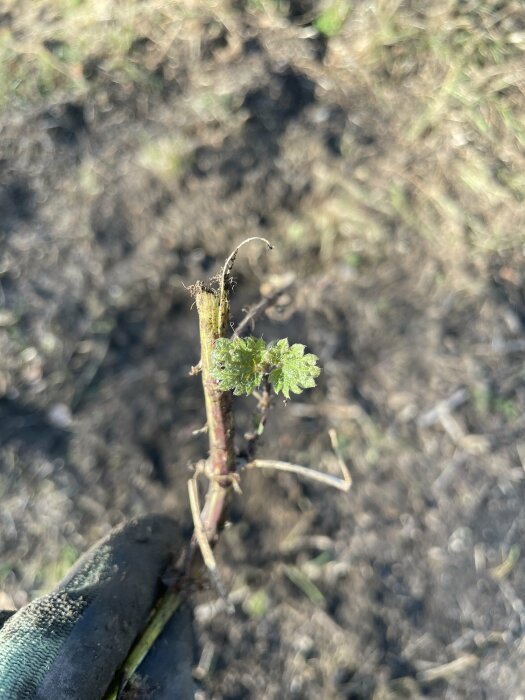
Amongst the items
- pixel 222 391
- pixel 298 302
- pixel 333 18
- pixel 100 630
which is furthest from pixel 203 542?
pixel 333 18

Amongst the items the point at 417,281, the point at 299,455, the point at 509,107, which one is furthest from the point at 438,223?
the point at 299,455

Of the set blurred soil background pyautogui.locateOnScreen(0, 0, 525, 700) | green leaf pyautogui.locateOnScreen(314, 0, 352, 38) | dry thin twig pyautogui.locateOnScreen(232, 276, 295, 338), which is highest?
green leaf pyautogui.locateOnScreen(314, 0, 352, 38)

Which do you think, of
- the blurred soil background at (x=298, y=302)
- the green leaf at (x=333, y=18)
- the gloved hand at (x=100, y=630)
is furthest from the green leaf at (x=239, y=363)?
the green leaf at (x=333, y=18)

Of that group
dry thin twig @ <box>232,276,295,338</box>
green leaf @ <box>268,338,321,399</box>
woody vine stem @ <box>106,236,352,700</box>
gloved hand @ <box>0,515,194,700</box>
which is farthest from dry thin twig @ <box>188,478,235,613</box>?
green leaf @ <box>268,338,321,399</box>

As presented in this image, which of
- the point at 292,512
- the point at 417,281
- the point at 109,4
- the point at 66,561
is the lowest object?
the point at 292,512

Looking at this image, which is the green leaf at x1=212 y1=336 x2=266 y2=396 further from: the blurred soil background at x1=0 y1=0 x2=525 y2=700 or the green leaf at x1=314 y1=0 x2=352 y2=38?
the green leaf at x1=314 y1=0 x2=352 y2=38

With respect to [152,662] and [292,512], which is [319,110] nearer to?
[292,512]
